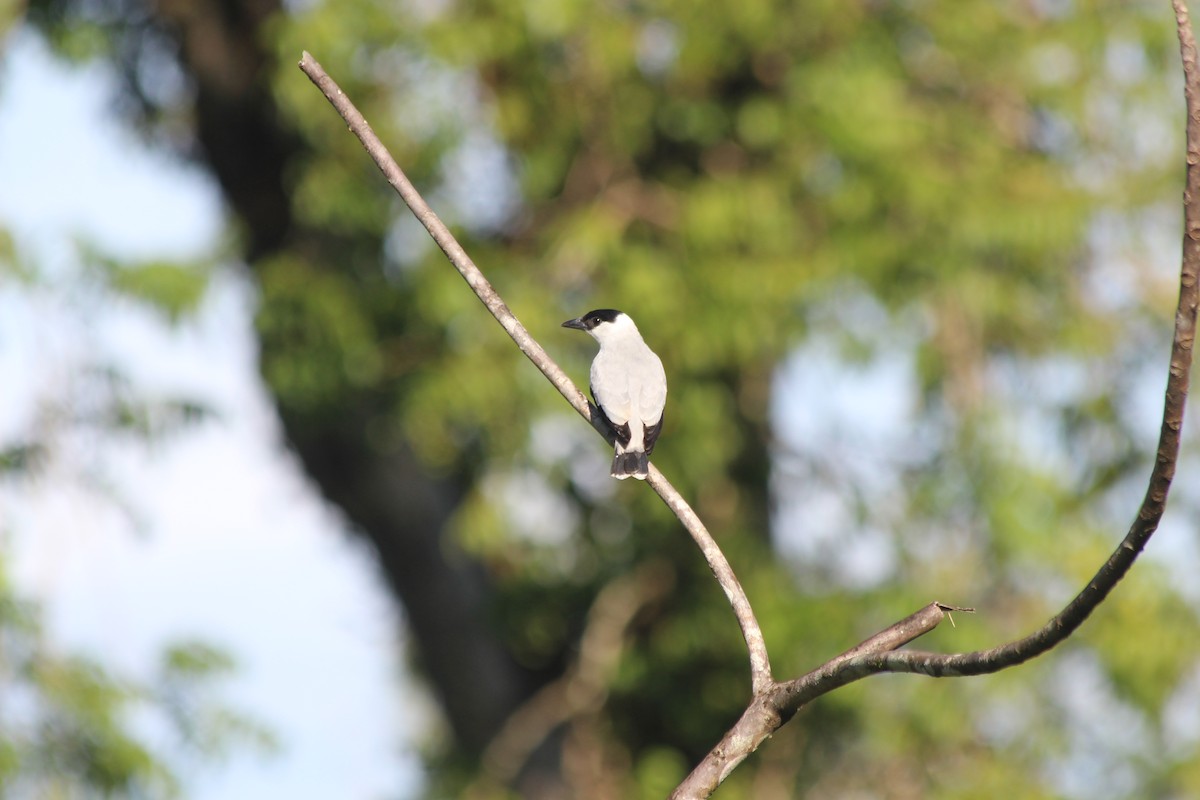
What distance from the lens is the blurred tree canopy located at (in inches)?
289

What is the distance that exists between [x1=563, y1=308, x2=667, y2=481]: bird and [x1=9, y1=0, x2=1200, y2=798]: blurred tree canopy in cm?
186

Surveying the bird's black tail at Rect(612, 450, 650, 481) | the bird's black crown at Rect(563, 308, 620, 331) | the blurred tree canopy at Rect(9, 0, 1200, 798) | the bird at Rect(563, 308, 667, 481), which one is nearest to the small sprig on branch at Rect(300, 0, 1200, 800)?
the bird's black tail at Rect(612, 450, 650, 481)

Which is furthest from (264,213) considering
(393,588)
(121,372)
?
(393,588)

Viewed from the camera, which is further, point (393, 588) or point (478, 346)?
point (393, 588)

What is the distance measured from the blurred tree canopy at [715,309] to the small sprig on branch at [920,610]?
4.45m

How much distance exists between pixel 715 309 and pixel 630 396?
2.51 m

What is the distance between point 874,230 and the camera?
24.5 feet

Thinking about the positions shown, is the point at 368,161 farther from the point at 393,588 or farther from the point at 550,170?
the point at 393,588

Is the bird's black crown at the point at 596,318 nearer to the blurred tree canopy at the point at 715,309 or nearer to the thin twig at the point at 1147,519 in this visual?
the blurred tree canopy at the point at 715,309

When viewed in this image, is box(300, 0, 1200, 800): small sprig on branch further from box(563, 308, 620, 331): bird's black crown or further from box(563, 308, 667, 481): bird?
box(563, 308, 620, 331): bird's black crown

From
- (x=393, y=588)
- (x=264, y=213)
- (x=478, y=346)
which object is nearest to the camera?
(x=478, y=346)

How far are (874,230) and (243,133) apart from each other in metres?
3.93

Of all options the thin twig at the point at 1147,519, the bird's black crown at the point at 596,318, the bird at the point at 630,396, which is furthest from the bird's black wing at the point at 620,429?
the thin twig at the point at 1147,519

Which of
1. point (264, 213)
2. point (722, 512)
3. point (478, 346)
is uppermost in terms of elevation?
point (264, 213)
